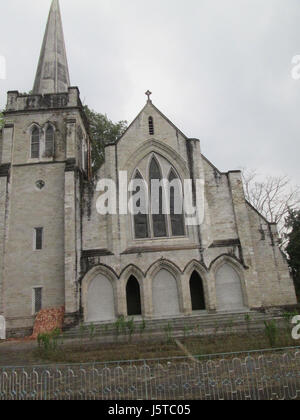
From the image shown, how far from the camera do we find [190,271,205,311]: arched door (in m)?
19.1

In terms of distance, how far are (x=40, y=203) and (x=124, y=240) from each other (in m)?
5.46

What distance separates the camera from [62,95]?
2266 centimetres

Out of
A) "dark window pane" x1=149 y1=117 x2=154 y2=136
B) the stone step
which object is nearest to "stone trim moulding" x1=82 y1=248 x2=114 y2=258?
the stone step

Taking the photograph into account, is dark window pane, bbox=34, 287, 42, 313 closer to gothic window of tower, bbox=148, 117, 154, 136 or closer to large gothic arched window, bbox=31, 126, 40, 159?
large gothic arched window, bbox=31, 126, 40, 159

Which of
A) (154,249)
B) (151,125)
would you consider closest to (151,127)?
(151,125)

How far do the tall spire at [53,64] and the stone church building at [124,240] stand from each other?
3.70 metres

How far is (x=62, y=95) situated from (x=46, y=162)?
4.87 m

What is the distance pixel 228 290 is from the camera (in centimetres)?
1852

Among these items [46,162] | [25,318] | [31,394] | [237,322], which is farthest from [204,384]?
[46,162]

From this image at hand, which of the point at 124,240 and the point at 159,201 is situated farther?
the point at 159,201

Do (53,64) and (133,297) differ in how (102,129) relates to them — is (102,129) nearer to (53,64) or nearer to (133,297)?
(53,64)

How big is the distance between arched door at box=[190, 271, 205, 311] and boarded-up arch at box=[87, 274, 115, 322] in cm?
441
